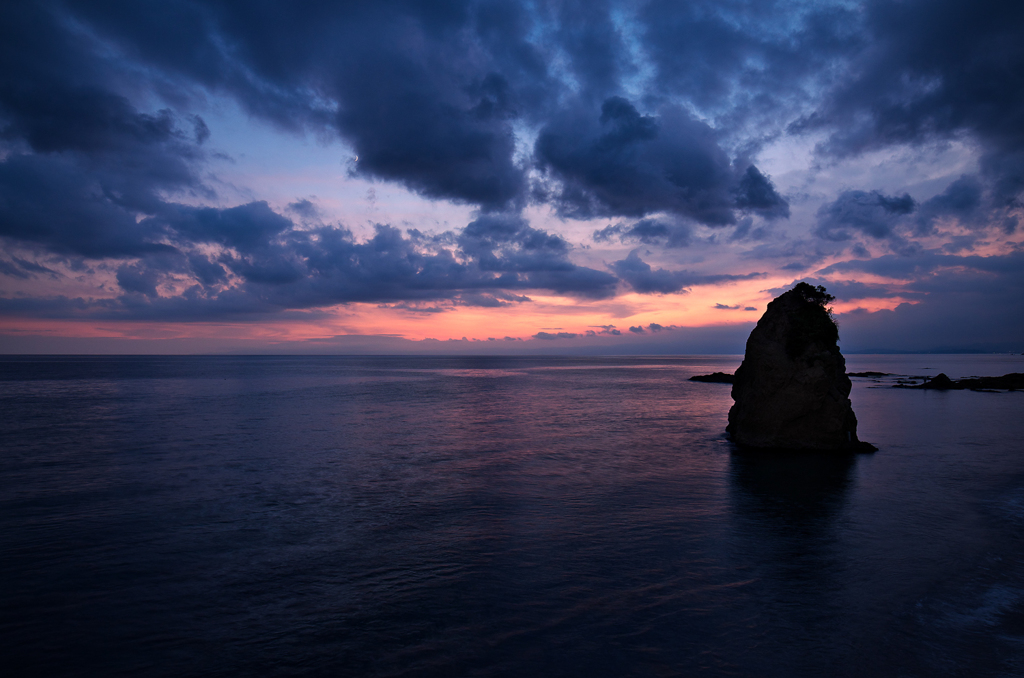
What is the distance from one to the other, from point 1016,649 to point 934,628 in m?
0.96

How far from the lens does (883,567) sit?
34.9ft

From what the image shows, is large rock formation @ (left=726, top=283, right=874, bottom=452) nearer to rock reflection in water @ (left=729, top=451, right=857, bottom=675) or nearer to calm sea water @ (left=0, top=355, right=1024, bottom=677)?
calm sea water @ (left=0, top=355, right=1024, bottom=677)

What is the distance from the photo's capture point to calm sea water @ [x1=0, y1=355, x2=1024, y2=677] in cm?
757

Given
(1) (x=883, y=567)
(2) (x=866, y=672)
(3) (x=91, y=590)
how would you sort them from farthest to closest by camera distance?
(1) (x=883, y=567) → (3) (x=91, y=590) → (2) (x=866, y=672)

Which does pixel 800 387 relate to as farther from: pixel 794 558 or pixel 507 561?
pixel 507 561

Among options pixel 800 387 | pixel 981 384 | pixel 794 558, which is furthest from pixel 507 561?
pixel 981 384

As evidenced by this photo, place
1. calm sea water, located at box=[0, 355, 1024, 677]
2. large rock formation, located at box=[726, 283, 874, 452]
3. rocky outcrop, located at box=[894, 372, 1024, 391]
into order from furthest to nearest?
1. rocky outcrop, located at box=[894, 372, 1024, 391]
2. large rock formation, located at box=[726, 283, 874, 452]
3. calm sea water, located at box=[0, 355, 1024, 677]

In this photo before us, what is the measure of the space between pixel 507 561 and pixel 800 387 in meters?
19.2

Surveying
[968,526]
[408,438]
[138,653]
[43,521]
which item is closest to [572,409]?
[408,438]

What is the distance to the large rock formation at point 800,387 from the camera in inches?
943

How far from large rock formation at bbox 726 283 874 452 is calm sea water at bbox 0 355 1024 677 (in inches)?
68.5

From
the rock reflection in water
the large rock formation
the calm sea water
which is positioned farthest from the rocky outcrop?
the rock reflection in water

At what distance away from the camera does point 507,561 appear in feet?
35.9

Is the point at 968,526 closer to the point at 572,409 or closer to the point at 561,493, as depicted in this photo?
the point at 561,493
